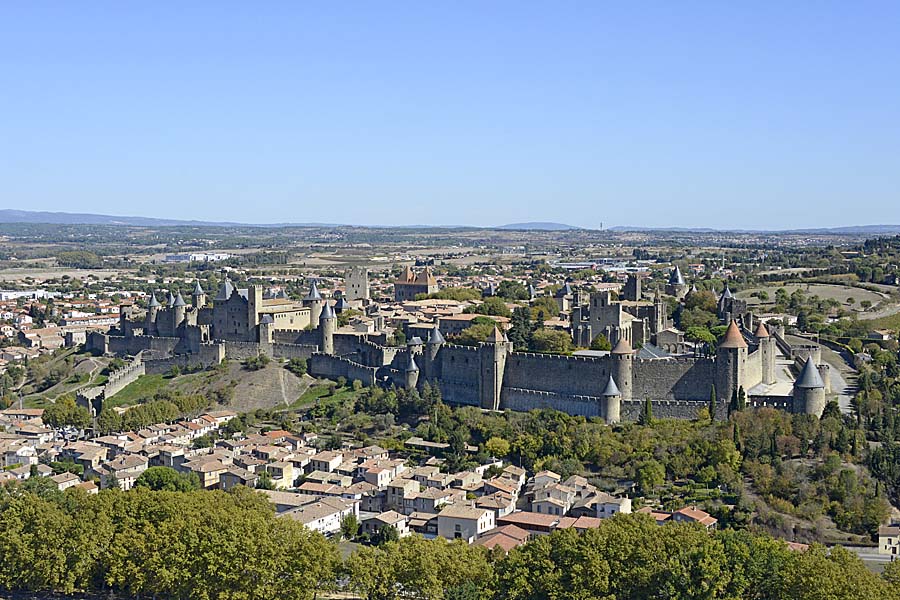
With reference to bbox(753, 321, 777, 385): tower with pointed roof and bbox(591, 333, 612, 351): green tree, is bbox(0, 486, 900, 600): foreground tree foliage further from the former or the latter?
bbox(591, 333, 612, 351): green tree

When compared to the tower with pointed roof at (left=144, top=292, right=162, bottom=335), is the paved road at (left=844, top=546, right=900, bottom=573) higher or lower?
lower

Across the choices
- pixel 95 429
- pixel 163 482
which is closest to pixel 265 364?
pixel 95 429

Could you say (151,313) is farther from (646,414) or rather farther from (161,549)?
(161,549)

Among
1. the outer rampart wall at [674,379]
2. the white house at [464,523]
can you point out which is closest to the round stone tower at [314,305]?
the outer rampart wall at [674,379]

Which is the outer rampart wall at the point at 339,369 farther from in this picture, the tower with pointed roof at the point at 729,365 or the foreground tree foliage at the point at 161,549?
the foreground tree foliage at the point at 161,549

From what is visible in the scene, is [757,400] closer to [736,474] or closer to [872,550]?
[736,474]

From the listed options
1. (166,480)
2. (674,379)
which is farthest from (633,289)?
(166,480)

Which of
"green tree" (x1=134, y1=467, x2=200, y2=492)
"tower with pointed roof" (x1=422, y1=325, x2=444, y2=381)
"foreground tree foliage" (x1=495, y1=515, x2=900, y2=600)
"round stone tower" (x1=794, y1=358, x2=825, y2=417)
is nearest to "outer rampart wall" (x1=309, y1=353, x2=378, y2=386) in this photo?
"tower with pointed roof" (x1=422, y1=325, x2=444, y2=381)
